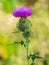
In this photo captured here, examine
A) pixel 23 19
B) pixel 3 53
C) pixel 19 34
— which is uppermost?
pixel 23 19

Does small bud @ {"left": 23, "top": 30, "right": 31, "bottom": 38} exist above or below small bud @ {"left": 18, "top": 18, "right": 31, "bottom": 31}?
below

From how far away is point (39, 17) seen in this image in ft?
23.5

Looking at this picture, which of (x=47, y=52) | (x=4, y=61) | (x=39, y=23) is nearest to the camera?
(x=4, y=61)

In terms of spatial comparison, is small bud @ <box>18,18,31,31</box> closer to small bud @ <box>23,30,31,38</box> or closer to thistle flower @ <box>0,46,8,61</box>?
small bud @ <box>23,30,31,38</box>

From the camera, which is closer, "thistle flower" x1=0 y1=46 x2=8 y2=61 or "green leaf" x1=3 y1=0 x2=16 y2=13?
"thistle flower" x1=0 y1=46 x2=8 y2=61

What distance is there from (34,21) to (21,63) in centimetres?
178

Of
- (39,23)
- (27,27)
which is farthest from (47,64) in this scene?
(27,27)

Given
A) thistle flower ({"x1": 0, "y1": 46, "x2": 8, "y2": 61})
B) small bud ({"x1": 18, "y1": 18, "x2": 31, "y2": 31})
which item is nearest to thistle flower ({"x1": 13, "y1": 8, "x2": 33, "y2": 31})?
small bud ({"x1": 18, "y1": 18, "x2": 31, "y2": 31})

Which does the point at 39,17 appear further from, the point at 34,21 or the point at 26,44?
the point at 26,44

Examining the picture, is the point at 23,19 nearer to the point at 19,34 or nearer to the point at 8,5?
the point at 19,34

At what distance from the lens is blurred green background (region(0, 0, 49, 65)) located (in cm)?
536

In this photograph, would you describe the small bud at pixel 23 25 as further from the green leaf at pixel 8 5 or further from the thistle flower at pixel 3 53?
the green leaf at pixel 8 5

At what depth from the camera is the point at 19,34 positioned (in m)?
6.07

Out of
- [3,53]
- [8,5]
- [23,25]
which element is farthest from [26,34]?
[8,5]
